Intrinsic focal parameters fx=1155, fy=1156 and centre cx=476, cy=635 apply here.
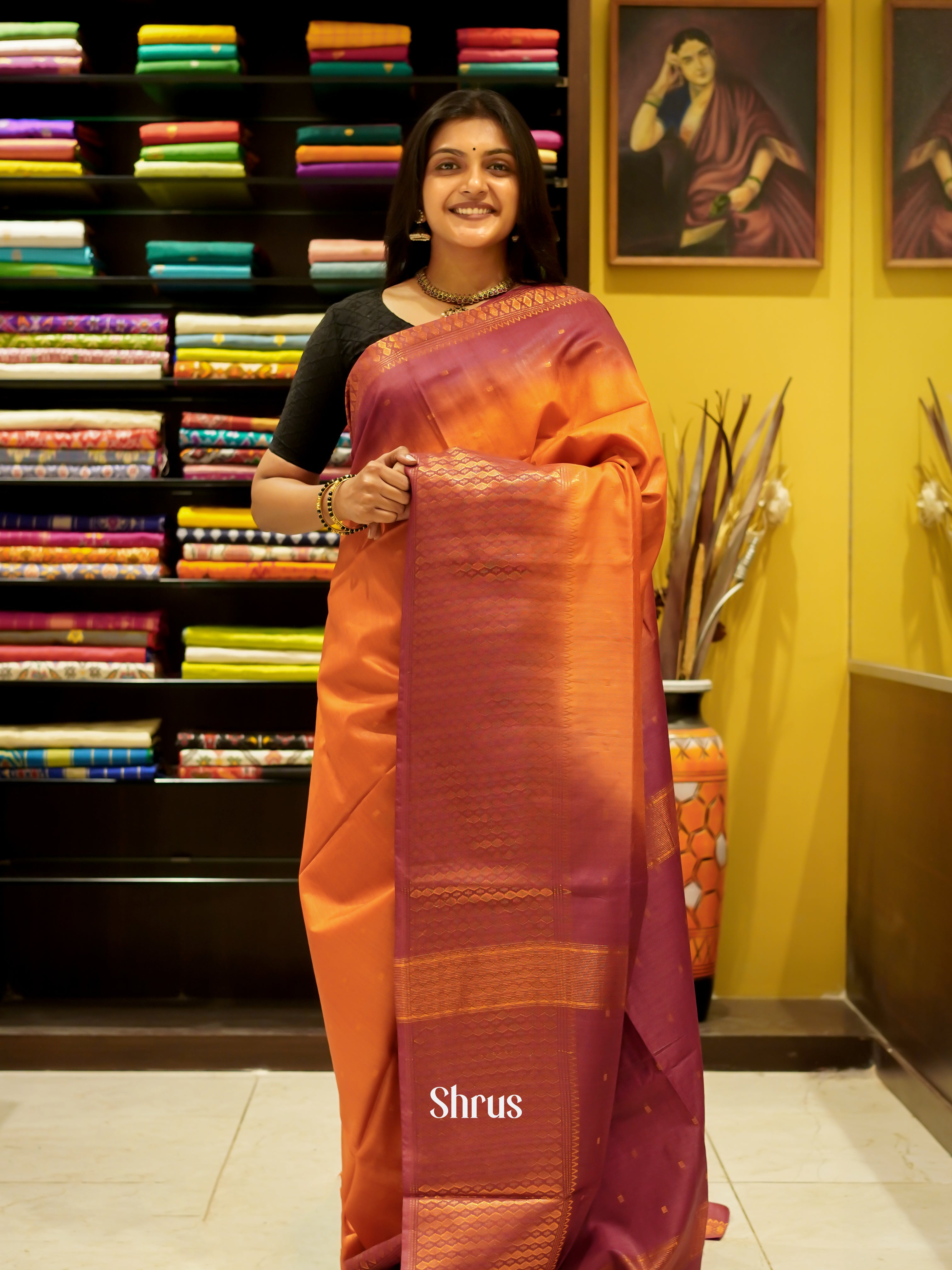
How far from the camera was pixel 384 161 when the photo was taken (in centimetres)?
252

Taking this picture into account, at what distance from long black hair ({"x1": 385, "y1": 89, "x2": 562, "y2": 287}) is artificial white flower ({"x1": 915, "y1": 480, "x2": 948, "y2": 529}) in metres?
0.96

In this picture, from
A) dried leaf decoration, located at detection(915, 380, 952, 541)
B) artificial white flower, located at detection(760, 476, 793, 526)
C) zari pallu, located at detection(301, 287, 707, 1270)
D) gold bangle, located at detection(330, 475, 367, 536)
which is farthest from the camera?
artificial white flower, located at detection(760, 476, 793, 526)

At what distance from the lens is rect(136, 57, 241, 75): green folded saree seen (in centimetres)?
252

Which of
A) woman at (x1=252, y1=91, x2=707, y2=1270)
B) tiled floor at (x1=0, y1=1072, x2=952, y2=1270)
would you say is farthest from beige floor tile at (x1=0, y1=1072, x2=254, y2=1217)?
woman at (x1=252, y1=91, x2=707, y2=1270)

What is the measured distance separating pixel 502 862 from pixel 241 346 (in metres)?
1.57

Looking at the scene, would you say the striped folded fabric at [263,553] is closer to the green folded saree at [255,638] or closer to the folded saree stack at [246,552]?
the folded saree stack at [246,552]

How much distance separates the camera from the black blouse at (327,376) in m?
1.64

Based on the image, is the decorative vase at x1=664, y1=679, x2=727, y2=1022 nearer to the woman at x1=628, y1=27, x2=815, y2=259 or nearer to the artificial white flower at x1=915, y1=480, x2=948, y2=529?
the artificial white flower at x1=915, y1=480, x2=948, y2=529

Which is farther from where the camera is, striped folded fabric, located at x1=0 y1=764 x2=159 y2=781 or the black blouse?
striped folded fabric, located at x1=0 y1=764 x2=159 y2=781

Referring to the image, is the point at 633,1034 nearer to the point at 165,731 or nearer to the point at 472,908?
the point at 472,908

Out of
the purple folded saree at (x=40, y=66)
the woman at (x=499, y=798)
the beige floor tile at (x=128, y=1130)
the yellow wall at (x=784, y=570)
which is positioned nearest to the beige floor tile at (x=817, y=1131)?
the yellow wall at (x=784, y=570)

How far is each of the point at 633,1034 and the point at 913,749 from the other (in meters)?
1.10

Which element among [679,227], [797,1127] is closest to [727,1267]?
[797,1127]

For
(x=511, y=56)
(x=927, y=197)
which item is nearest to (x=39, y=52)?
(x=511, y=56)
